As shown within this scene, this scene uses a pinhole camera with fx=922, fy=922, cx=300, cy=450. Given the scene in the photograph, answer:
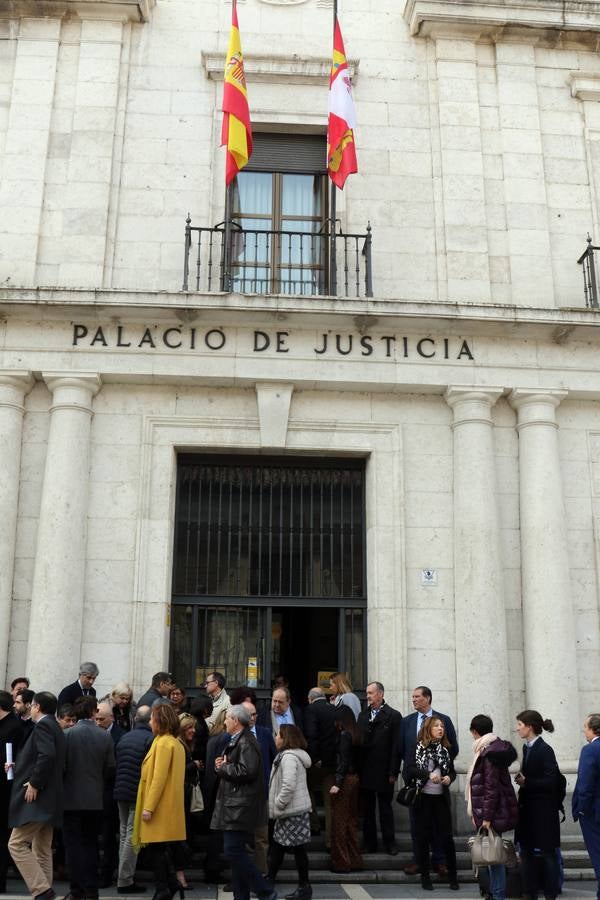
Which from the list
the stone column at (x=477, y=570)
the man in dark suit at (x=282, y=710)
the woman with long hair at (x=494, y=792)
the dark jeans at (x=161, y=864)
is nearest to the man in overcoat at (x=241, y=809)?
the dark jeans at (x=161, y=864)

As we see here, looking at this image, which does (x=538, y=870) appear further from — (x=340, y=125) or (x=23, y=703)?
(x=340, y=125)

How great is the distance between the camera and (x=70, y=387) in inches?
444

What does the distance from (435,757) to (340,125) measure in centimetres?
765

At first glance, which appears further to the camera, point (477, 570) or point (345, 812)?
point (477, 570)

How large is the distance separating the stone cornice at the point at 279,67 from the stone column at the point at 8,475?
5184 mm

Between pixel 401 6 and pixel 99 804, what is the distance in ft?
37.6

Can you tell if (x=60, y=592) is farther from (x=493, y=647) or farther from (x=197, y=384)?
(x=493, y=647)

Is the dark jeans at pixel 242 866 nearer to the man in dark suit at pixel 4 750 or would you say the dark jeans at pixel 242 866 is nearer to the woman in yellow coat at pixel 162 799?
the woman in yellow coat at pixel 162 799

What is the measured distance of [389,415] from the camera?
11.8 metres

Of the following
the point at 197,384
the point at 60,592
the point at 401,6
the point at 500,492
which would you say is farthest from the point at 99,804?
the point at 401,6

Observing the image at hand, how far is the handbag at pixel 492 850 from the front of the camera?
7.39 metres

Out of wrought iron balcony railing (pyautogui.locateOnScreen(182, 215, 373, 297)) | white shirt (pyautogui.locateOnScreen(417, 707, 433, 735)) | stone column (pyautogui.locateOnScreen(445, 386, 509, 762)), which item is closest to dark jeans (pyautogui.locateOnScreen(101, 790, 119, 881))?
white shirt (pyautogui.locateOnScreen(417, 707, 433, 735))

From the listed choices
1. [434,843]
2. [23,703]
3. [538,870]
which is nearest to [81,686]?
[23,703]

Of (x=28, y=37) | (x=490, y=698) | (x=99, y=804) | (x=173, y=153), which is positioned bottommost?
(x=99, y=804)
